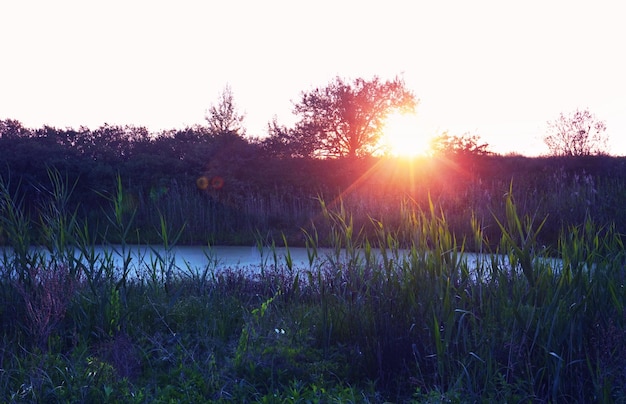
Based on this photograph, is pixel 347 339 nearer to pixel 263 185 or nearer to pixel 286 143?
pixel 263 185

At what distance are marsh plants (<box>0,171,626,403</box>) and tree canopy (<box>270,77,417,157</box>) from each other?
14.2 meters

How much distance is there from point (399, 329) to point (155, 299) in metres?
1.61

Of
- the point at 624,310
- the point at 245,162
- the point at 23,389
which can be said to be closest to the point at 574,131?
the point at 245,162

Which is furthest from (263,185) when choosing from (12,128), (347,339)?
(347,339)

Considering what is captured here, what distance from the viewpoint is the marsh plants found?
2.61 m

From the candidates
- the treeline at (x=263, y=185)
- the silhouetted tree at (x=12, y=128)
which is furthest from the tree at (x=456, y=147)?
the silhouetted tree at (x=12, y=128)

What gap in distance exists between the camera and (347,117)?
18.0 m

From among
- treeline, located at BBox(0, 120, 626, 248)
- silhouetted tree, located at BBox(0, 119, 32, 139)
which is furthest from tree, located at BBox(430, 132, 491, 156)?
silhouetted tree, located at BBox(0, 119, 32, 139)

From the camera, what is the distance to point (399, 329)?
118 inches

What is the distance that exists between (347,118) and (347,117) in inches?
1.3

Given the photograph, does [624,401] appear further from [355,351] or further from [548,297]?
[355,351]

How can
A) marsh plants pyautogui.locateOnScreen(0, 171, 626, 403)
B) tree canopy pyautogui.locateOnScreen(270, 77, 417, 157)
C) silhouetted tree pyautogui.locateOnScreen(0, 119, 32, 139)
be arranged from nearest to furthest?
marsh plants pyautogui.locateOnScreen(0, 171, 626, 403)
silhouetted tree pyautogui.locateOnScreen(0, 119, 32, 139)
tree canopy pyautogui.locateOnScreen(270, 77, 417, 157)

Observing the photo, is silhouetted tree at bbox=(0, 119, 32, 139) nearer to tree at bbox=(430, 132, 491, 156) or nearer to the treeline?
the treeline

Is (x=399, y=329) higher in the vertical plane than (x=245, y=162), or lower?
lower
